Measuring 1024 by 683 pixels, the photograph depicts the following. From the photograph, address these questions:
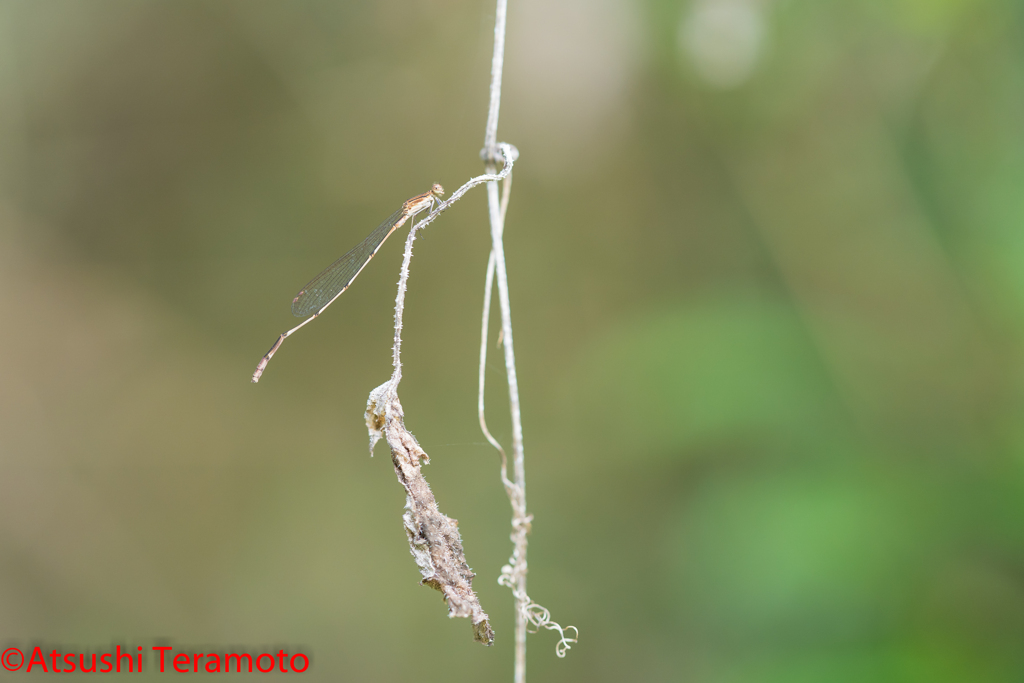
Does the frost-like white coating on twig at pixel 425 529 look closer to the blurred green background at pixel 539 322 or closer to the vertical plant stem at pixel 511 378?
the vertical plant stem at pixel 511 378

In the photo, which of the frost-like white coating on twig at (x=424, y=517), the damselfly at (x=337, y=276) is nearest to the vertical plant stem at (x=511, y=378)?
the frost-like white coating on twig at (x=424, y=517)

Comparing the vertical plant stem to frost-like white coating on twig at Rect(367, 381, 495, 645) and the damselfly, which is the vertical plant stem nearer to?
frost-like white coating on twig at Rect(367, 381, 495, 645)

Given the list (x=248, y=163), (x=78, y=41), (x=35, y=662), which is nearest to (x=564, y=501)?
(x=248, y=163)

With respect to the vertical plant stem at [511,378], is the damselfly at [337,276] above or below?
above

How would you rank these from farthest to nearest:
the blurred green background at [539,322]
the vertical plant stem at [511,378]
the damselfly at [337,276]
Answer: the blurred green background at [539,322], the damselfly at [337,276], the vertical plant stem at [511,378]

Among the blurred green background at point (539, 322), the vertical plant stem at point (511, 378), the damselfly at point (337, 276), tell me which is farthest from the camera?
the blurred green background at point (539, 322)

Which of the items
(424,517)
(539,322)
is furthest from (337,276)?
(539,322)

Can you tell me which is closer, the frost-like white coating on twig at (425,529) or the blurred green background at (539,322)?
the frost-like white coating on twig at (425,529)

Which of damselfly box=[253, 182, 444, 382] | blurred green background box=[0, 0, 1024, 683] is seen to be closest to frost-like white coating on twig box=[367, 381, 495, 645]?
damselfly box=[253, 182, 444, 382]
